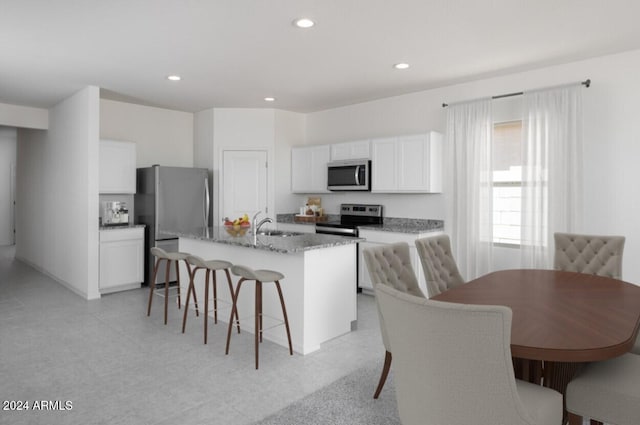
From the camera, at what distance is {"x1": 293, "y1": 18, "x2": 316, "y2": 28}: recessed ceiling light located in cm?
311

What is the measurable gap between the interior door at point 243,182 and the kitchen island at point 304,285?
2.23 m

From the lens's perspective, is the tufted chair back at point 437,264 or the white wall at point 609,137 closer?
the tufted chair back at point 437,264

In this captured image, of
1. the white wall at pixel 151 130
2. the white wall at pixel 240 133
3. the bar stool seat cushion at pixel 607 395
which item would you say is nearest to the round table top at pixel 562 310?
the bar stool seat cushion at pixel 607 395

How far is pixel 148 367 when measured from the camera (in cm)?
313

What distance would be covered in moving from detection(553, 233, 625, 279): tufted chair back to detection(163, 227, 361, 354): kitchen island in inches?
66.6

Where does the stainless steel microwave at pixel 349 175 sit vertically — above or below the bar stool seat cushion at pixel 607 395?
above

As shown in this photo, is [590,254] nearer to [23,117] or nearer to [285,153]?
[285,153]

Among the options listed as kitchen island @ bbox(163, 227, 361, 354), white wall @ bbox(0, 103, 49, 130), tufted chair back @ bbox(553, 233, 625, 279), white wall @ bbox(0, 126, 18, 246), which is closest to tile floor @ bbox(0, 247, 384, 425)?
kitchen island @ bbox(163, 227, 361, 354)

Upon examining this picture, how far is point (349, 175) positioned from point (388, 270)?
317cm

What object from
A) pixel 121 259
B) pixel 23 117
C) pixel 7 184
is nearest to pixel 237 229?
pixel 121 259

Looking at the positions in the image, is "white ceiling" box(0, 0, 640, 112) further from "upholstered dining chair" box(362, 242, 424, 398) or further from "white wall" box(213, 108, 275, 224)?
"upholstered dining chair" box(362, 242, 424, 398)

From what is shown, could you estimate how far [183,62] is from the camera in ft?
13.6

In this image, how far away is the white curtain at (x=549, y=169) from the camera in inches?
161

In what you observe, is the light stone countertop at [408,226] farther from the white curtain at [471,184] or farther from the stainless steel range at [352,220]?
the white curtain at [471,184]
